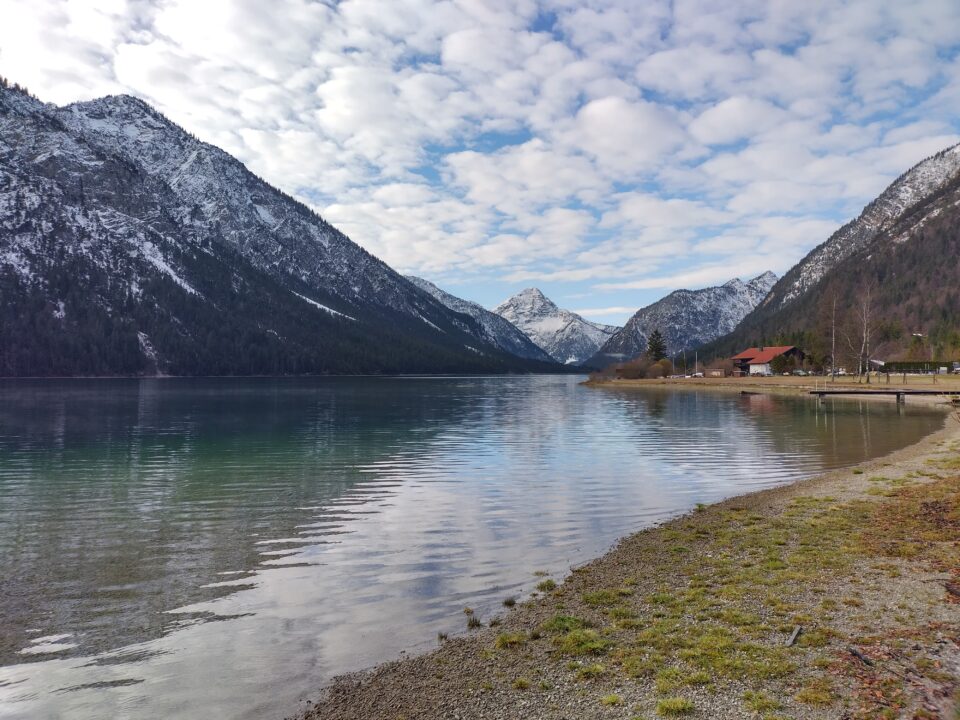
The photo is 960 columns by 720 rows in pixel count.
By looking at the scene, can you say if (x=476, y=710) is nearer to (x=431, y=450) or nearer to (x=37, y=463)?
(x=431, y=450)

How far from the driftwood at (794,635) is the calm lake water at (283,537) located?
292 inches

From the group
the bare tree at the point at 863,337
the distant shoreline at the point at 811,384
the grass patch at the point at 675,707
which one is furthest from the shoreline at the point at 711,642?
the bare tree at the point at 863,337

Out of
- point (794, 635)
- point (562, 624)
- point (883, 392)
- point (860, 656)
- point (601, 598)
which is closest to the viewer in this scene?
point (860, 656)

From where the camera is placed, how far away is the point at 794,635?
489 inches

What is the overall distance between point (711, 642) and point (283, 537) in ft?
56.9

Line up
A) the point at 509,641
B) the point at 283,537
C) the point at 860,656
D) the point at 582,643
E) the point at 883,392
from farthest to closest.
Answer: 1. the point at 883,392
2. the point at 283,537
3. the point at 509,641
4. the point at 582,643
5. the point at 860,656

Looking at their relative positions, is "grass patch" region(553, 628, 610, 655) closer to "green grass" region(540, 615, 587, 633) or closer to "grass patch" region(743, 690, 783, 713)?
"green grass" region(540, 615, 587, 633)

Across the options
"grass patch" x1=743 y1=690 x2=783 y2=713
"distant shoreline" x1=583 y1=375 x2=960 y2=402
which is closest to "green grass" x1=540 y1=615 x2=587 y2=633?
"grass patch" x1=743 y1=690 x2=783 y2=713

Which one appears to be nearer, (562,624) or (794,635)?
(794,635)

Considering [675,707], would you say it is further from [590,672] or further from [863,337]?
[863,337]

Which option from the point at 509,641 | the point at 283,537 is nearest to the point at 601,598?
the point at 509,641

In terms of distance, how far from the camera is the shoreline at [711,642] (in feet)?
34.0

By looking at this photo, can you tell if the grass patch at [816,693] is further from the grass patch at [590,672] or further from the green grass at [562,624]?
the green grass at [562,624]

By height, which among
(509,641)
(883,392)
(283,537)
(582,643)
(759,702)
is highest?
(883,392)
